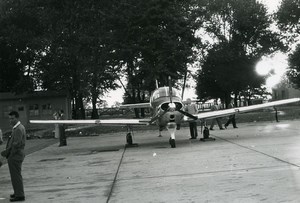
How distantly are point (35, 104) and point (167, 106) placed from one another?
32914mm

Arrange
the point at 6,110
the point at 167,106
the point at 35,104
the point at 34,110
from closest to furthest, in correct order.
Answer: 1. the point at 167,106
2. the point at 6,110
3. the point at 34,110
4. the point at 35,104

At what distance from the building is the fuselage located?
29780 mm

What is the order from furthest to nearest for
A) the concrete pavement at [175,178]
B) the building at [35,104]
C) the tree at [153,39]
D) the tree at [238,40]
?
the tree at [238,40]
the building at [35,104]
the tree at [153,39]
the concrete pavement at [175,178]

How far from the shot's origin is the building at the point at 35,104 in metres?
48.9

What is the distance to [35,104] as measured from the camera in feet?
162

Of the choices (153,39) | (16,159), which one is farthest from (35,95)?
(16,159)

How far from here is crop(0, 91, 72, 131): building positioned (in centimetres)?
4888

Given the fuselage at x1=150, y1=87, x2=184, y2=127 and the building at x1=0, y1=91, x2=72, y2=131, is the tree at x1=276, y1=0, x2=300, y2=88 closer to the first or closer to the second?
the building at x1=0, y1=91, x2=72, y2=131

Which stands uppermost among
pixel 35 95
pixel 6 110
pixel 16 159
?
pixel 35 95

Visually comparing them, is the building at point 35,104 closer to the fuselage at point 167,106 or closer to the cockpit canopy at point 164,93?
the cockpit canopy at point 164,93

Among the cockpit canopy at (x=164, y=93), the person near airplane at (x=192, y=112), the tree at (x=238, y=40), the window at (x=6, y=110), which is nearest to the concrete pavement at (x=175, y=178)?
the cockpit canopy at (x=164, y=93)

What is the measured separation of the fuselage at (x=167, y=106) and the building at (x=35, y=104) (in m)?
29.8

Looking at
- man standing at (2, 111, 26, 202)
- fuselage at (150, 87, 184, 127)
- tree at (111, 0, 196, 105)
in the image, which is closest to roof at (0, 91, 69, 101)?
tree at (111, 0, 196, 105)

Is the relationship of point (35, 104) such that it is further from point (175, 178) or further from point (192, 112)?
point (175, 178)
